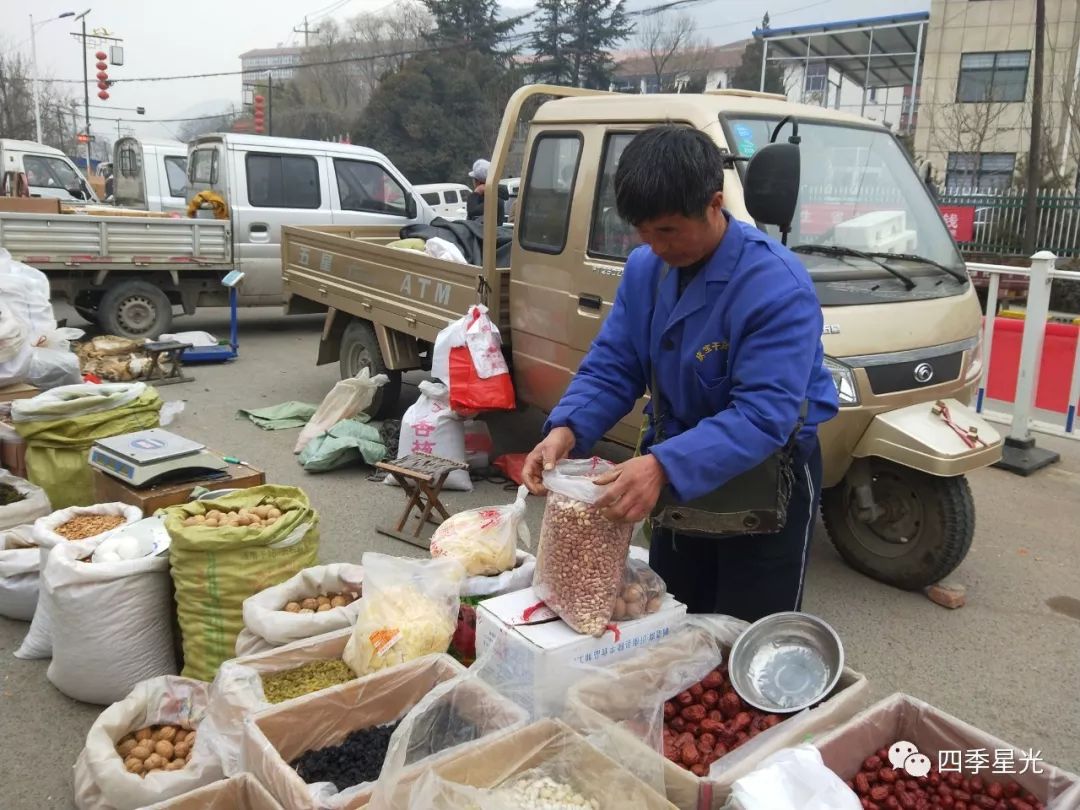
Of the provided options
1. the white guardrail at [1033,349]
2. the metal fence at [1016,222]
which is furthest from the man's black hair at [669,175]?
A: the metal fence at [1016,222]

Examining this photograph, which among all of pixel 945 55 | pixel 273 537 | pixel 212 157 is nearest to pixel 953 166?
pixel 945 55

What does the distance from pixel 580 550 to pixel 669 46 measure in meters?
39.8

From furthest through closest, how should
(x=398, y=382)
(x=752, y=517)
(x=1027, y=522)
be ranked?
(x=398, y=382)
(x=1027, y=522)
(x=752, y=517)

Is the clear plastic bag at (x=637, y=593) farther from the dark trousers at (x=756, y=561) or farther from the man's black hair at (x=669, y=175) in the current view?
the man's black hair at (x=669, y=175)

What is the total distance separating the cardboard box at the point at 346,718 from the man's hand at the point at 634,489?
25.0 inches

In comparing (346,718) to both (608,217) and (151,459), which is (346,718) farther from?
(608,217)

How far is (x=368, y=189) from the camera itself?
10.9 m

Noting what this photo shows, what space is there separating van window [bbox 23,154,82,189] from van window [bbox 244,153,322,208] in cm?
753

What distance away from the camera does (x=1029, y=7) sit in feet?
80.7

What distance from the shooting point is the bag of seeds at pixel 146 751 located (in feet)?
8.19

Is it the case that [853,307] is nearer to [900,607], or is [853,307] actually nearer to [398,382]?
[900,607]

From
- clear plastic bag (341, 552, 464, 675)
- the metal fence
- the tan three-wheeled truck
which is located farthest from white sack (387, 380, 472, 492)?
the metal fence

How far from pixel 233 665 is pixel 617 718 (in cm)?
118

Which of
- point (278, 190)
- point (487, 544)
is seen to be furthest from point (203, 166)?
point (487, 544)
